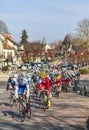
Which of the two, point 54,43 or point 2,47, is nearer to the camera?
point 2,47

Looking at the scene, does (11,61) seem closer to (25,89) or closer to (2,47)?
(2,47)

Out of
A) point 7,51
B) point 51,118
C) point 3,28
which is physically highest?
point 3,28

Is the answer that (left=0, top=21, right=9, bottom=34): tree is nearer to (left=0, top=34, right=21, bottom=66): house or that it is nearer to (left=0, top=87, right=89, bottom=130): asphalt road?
(left=0, top=34, right=21, bottom=66): house

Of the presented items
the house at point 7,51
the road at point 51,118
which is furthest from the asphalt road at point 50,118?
the house at point 7,51

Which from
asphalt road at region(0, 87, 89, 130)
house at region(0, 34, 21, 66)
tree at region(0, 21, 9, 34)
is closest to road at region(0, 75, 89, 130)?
asphalt road at region(0, 87, 89, 130)

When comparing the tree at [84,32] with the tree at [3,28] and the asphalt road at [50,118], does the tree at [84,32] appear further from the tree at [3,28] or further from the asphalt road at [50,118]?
the asphalt road at [50,118]

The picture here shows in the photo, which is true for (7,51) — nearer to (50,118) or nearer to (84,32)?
(84,32)

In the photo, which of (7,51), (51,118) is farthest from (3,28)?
(51,118)

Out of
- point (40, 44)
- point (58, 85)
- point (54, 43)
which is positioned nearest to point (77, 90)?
point (58, 85)

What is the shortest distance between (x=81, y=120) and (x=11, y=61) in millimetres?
83840

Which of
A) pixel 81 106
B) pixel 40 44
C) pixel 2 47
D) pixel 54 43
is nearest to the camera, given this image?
pixel 81 106

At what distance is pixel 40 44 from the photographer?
121m

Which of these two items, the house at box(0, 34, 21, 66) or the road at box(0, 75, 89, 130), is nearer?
the road at box(0, 75, 89, 130)

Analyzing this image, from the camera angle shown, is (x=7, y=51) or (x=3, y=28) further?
(x=3, y=28)
